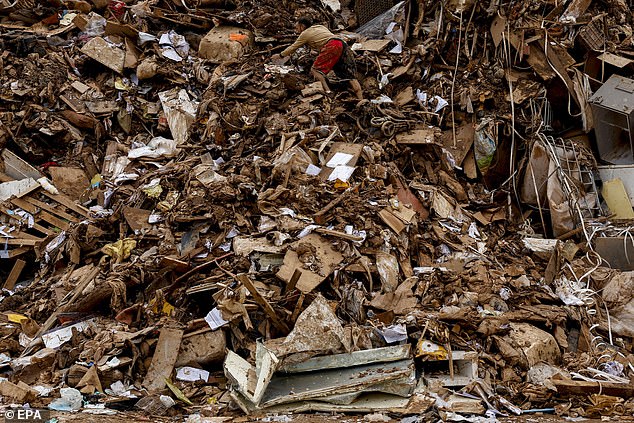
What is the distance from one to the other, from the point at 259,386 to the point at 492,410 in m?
1.63

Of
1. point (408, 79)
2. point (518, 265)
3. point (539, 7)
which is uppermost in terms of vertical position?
point (539, 7)

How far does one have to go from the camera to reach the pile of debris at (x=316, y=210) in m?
5.30

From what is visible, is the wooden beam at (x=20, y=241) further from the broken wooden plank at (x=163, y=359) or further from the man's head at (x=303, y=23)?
the man's head at (x=303, y=23)

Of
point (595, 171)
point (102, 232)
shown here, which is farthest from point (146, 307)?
point (595, 171)

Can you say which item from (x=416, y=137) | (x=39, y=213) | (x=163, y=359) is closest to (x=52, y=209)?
(x=39, y=213)

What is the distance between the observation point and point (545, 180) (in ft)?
26.0

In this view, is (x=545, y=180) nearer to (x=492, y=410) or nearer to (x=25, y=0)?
(x=492, y=410)

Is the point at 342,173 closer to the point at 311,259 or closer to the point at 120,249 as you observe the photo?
the point at 311,259

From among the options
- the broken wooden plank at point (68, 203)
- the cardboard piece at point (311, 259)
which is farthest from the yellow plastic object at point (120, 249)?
the cardboard piece at point (311, 259)

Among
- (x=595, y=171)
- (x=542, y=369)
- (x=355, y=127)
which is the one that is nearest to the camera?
(x=542, y=369)

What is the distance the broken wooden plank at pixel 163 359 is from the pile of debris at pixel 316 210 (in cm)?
2

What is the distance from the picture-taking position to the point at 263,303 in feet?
18.3

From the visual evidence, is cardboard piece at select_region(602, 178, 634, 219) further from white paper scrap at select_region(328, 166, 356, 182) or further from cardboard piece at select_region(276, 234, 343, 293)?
cardboard piece at select_region(276, 234, 343, 293)

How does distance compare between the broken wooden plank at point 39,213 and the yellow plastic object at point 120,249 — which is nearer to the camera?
the yellow plastic object at point 120,249
